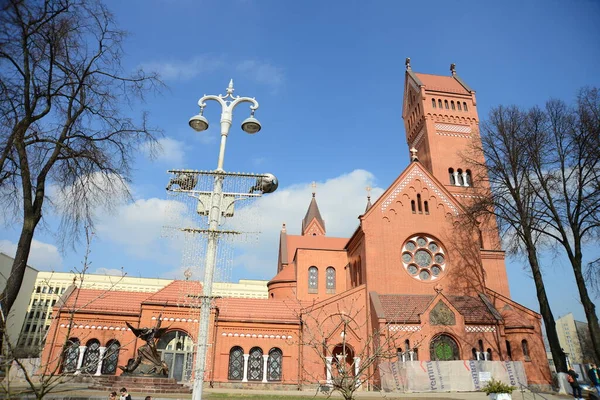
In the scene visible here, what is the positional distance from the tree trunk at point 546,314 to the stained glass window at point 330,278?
16.9 metres

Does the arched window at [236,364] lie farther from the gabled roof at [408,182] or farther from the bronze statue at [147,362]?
the gabled roof at [408,182]

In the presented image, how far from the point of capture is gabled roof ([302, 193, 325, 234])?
172ft

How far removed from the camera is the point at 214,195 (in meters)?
10.6

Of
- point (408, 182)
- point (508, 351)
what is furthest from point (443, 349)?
point (408, 182)

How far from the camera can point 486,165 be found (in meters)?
24.9

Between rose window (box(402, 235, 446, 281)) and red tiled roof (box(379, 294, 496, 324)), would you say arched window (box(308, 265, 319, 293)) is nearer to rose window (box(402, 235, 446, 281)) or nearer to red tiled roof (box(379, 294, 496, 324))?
rose window (box(402, 235, 446, 281))

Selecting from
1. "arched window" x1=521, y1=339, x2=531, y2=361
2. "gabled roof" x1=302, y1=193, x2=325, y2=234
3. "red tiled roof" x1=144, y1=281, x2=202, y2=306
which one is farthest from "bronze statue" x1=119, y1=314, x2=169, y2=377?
"gabled roof" x1=302, y1=193, x2=325, y2=234

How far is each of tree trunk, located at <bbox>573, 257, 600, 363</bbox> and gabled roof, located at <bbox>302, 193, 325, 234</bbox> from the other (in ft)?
113

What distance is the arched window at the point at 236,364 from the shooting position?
2408 cm

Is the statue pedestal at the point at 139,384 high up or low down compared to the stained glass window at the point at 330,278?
down

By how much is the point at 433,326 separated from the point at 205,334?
1815 cm

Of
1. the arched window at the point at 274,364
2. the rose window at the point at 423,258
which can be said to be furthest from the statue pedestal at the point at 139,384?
the rose window at the point at 423,258

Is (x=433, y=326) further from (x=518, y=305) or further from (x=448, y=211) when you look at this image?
(x=448, y=211)

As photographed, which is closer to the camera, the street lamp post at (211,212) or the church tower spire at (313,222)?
the street lamp post at (211,212)
